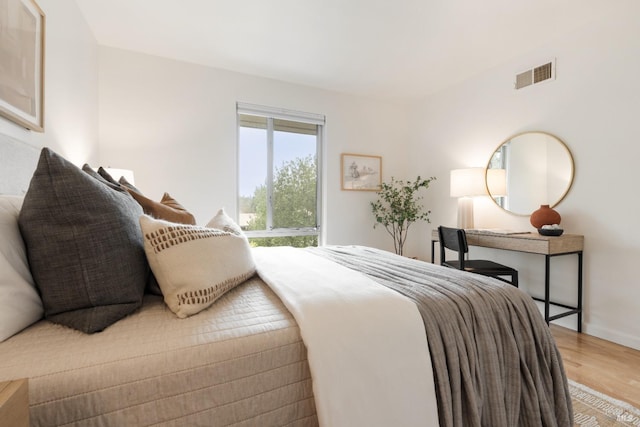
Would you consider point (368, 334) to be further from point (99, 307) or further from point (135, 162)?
point (135, 162)

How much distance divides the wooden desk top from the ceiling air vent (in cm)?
146

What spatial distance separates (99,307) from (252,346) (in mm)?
449

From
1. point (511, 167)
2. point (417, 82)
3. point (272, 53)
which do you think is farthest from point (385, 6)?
point (511, 167)

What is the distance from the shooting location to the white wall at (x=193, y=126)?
280cm

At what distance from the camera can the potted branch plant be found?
12.6 ft

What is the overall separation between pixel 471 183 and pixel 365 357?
9.12ft

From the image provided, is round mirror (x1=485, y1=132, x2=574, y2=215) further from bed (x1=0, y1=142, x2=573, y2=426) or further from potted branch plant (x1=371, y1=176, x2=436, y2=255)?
bed (x1=0, y1=142, x2=573, y2=426)

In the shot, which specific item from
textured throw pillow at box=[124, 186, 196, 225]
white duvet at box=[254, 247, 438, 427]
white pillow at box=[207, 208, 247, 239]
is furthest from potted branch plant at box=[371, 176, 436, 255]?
white duvet at box=[254, 247, 438, 427]

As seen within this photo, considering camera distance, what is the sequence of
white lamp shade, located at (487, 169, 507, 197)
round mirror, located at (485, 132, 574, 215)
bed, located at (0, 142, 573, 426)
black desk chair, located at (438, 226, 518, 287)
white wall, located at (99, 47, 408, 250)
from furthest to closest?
white lamp shade, located at (487, 169, 507, 197)
white wall, located at (99, 47, 408, 250)
round mirror, located at (485, 132, 574, 215)
black desk chair, located at (438, 226, 518, 287)
bed, located at (0, 142, 573, 426)

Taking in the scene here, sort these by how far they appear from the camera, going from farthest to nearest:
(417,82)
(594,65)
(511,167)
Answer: (417,82), (511,167), (594,65)

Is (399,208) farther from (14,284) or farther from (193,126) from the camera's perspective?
(14,284)

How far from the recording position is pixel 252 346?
760mm

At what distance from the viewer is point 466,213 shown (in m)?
3.12

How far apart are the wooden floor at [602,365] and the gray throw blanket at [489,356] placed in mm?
993
